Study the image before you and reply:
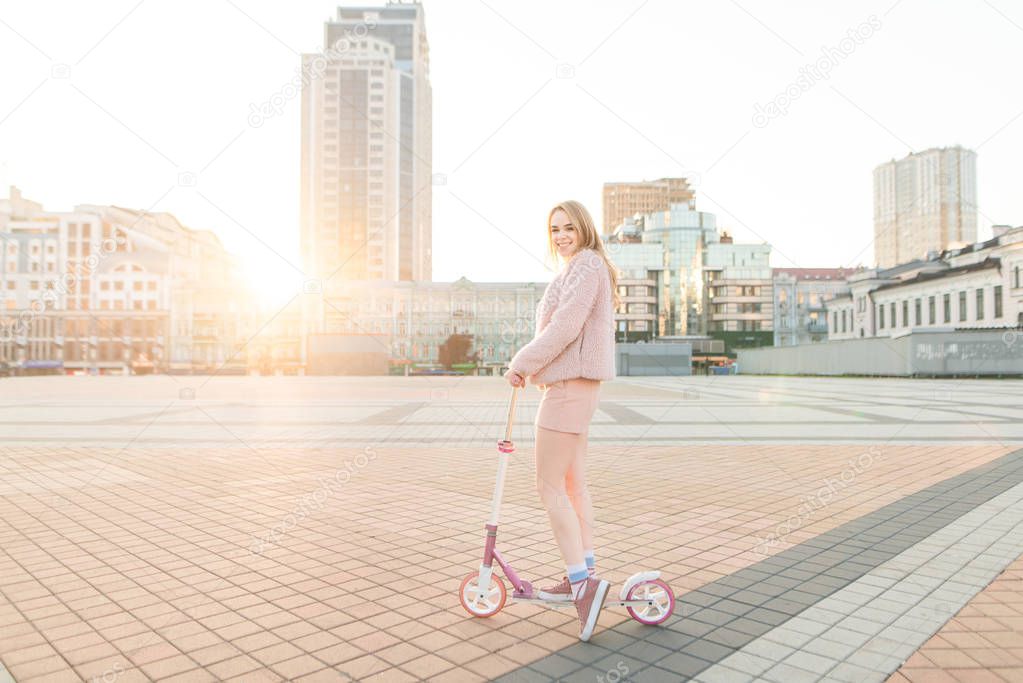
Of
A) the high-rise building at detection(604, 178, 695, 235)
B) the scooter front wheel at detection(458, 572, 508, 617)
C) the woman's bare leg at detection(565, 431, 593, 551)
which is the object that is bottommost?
the scooter front wheel at detection(458, 572, 508, 617)

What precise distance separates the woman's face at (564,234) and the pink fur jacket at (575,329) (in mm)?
80

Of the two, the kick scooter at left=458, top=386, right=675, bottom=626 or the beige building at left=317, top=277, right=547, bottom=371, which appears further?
the beige building at left=317, top=277, right=547, bottom=371

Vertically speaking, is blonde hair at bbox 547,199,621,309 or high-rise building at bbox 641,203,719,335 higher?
high-rise building at bbox 641,203,719,335

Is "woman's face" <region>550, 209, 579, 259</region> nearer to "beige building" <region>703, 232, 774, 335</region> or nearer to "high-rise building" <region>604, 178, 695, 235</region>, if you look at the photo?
"beige building" <region>703, 232, 774, 335</region>

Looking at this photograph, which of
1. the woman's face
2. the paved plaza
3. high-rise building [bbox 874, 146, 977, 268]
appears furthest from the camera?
high-rise building [bbox 874, 146, 977, 268]

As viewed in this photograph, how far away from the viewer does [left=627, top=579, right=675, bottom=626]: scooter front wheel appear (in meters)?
3.28

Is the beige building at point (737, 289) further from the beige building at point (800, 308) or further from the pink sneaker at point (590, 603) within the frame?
the pink sneaker at point (590, 603)

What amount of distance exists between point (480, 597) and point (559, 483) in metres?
0.70

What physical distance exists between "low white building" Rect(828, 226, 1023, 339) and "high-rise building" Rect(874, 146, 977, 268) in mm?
63899

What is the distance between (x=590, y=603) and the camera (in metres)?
3.15

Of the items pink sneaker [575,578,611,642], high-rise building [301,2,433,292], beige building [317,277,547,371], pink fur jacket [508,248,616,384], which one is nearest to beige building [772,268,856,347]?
beige building [317,277,547,371]

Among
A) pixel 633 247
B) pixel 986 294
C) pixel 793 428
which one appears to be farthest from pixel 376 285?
pixel 793 428

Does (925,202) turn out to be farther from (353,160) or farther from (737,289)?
(353,160)

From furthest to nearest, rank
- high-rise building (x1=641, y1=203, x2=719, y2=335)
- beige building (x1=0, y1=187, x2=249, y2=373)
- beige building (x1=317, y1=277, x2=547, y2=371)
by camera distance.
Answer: high-rise building (x1=641, y1=203, x2=719, y2=335), beige building (x1=317, y1=277, x2=547, y2=371), beige building (x1=0, y1=187, x2=249, y2=373)
